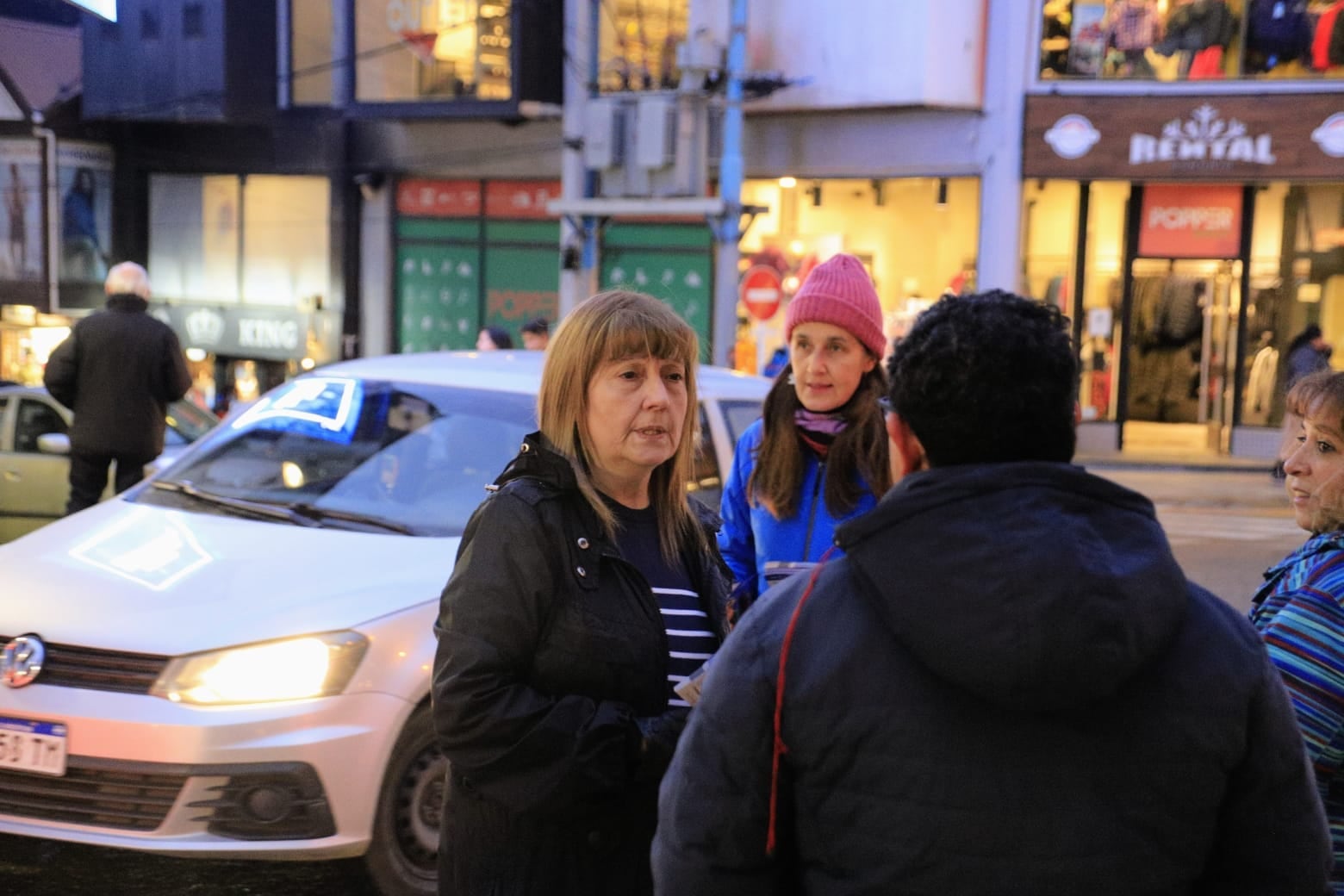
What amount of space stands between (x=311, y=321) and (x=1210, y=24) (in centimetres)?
1446

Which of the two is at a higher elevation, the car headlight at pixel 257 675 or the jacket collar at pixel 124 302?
the jacket collar at pixel 124 302

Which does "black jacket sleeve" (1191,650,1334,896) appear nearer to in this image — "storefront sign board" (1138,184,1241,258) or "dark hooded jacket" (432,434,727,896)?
"dark hooded jacket" (432,434,727,896)

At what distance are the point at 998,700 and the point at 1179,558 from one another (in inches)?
462

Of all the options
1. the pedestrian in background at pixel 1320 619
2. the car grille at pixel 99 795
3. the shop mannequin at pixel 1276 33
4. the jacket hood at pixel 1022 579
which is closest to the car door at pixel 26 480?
the car grille at pixel 99 795

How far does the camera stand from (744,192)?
850 inches

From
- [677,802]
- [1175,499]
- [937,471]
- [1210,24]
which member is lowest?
[1175,499]

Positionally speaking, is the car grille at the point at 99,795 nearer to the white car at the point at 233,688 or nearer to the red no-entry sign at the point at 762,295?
the white car at the point at 233,688

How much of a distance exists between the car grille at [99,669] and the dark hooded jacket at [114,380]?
400cm

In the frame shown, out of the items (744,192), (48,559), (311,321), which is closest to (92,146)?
(311,321)

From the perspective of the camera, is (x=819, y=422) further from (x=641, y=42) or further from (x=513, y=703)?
(x=641, y=42)

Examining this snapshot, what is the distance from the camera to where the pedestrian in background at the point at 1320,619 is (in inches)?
91.0

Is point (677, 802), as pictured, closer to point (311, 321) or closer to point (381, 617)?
point (381, 617)

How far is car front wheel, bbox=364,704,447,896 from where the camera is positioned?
4.27 m

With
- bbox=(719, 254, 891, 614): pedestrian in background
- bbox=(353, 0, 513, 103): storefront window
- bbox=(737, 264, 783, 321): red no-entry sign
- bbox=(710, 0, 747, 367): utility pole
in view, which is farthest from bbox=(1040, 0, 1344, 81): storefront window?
bbox=(719, 254, 891, 614): pedestrian in background
